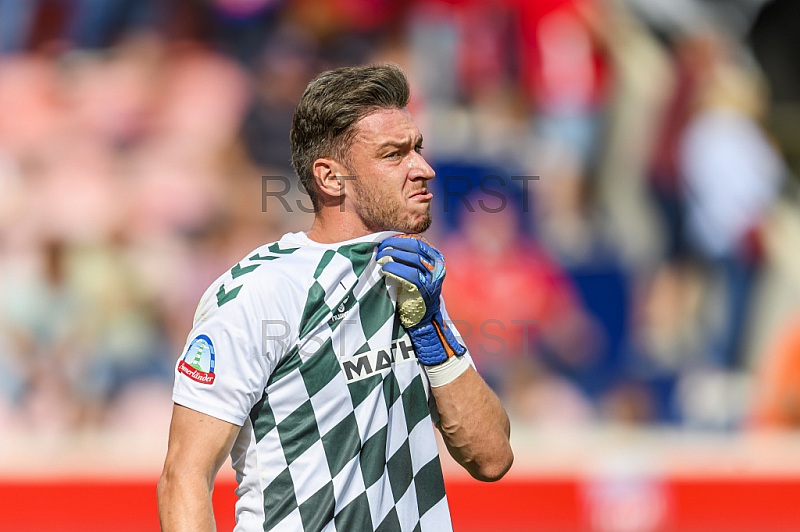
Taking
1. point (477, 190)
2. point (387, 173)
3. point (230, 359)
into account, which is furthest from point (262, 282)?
point (477, 190)

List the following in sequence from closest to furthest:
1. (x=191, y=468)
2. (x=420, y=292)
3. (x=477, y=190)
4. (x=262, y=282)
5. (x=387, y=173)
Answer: (x=191, y=468) → (x=262, y=282) → (x=420, y=292) → (x=387, y=173) → (x=477, y=190)

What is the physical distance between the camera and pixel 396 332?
7.01 feet

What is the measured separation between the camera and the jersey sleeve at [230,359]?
5.97 ft

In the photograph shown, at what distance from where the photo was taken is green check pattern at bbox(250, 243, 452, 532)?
189 centimetres

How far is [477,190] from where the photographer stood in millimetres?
6773

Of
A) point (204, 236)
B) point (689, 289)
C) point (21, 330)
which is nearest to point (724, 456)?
point (689, 289)

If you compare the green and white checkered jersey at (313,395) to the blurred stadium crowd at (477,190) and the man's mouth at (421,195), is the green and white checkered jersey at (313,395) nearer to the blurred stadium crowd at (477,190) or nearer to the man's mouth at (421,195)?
the man's mouth at (421,195)

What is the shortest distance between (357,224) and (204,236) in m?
4.63

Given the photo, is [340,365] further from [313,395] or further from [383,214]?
[383,214]

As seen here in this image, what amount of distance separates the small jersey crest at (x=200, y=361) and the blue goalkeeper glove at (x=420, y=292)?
1.49ft

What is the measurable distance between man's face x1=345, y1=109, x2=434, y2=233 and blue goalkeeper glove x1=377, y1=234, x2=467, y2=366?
86mm

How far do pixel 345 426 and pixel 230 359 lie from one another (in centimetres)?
31

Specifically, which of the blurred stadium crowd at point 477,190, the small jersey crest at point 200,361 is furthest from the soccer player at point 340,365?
the blurred stadium crowd at point 477,190

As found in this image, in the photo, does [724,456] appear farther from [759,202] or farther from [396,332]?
[396,332]
